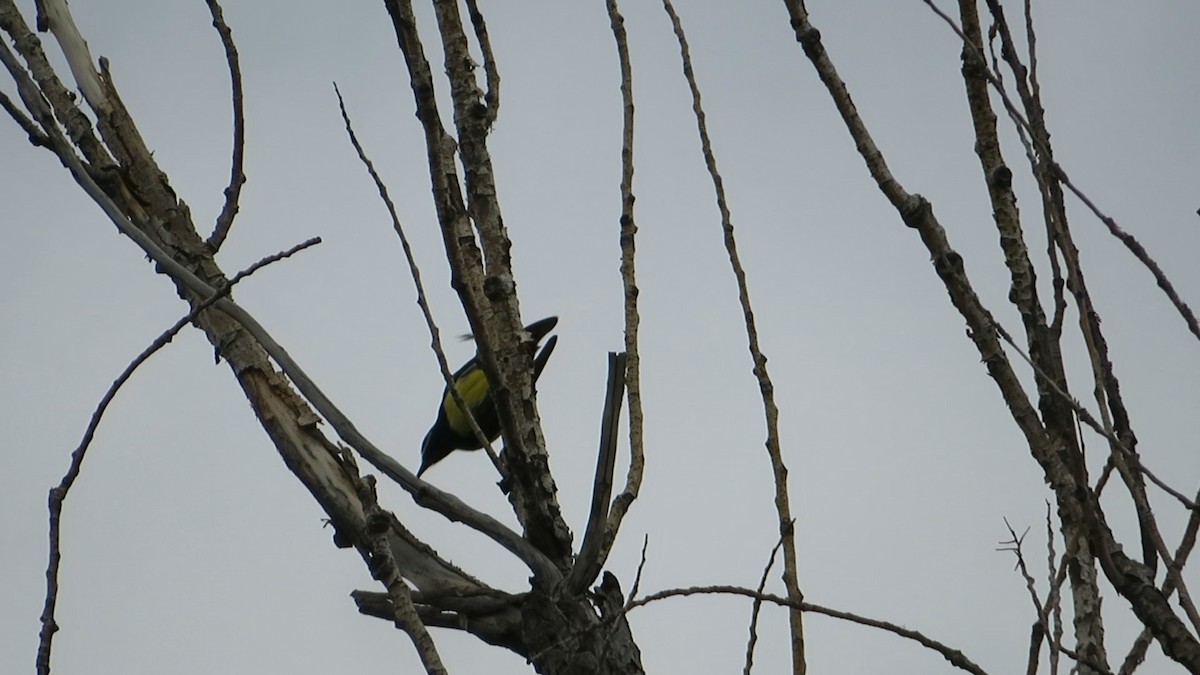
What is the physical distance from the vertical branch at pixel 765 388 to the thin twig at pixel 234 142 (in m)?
0.84

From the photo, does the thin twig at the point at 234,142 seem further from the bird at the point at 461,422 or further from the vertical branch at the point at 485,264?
the bird at the point at 461,422

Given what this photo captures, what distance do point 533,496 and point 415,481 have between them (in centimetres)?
33

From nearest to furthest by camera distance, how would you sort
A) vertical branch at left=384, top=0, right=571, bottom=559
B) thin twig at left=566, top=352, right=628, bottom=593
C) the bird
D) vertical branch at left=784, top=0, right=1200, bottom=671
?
vertical branch at left=784, top=0, right=1200, bottom=671
vertical branch at left=384, top=0, right=571, bottom=559
thin twig at left=566, top=352, right=628, bottom=593
the bird

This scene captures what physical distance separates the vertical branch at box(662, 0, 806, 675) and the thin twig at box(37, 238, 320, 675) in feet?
2.73

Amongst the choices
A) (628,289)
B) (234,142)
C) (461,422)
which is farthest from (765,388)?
(461,422)

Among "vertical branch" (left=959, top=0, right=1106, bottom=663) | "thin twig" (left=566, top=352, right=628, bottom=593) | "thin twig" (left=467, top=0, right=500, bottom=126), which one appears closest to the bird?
"thin twig" (left=467, top=0, right=500, bottom=126)

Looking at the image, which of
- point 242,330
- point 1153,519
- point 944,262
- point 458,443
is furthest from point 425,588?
point 458,443

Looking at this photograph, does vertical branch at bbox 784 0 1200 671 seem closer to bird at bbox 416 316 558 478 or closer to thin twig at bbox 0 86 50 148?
thin twig at bbox 0 86 50 148

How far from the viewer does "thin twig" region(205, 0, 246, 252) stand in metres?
2.39

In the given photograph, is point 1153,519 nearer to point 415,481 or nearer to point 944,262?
point 944,262

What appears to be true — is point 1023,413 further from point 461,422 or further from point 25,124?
point 461,422

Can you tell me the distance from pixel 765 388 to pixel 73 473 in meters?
1.18

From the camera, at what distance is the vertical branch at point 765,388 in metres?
2.05

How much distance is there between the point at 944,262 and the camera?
1827mm
